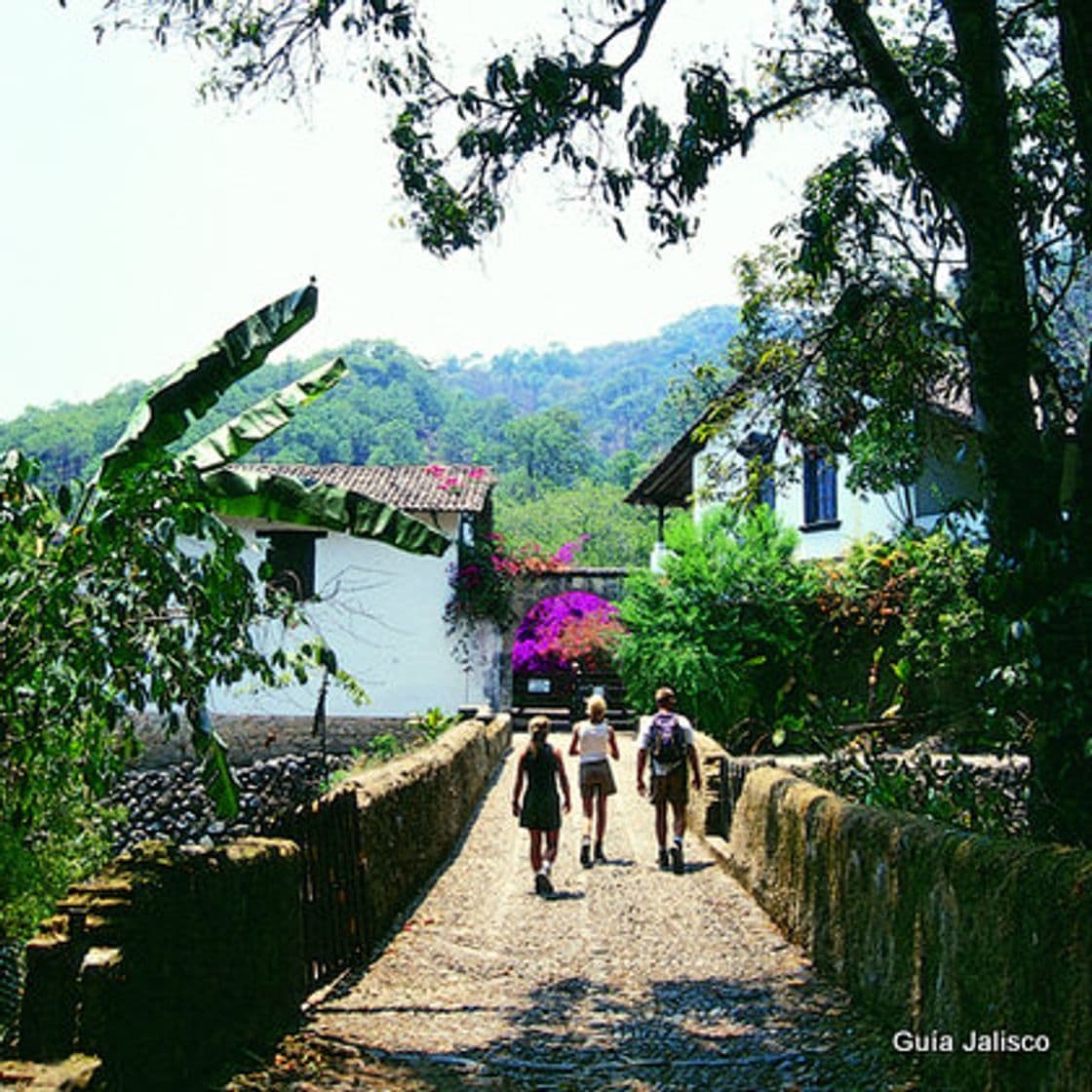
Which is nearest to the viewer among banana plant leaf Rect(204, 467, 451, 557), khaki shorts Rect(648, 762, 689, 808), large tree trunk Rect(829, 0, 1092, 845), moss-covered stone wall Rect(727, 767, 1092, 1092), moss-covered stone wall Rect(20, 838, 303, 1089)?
moss-covered stone wall Rect(727, 767, 1092, 1092)

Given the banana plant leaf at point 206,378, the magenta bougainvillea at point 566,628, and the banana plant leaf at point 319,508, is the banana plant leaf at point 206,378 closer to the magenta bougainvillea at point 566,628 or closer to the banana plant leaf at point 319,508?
the banana plant leaf at point 319,508

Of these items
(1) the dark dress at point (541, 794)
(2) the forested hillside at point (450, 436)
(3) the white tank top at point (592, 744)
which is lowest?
(1) the dark dress at point (541, 794)

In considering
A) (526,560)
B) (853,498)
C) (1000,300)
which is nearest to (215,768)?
(1000,300)

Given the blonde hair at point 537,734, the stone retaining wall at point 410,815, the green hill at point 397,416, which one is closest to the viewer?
the stone retaining wall at point 410,815

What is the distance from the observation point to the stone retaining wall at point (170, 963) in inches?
166

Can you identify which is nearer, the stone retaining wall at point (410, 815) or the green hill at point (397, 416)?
the stone retaining wall at point (410, 815)

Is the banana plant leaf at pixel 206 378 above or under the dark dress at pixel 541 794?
above

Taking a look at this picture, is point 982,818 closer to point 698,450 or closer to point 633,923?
point 633,923

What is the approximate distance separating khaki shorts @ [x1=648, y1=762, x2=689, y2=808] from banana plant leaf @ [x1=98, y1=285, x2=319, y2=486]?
5559 millimetres

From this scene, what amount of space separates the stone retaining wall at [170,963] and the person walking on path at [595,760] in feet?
16.9

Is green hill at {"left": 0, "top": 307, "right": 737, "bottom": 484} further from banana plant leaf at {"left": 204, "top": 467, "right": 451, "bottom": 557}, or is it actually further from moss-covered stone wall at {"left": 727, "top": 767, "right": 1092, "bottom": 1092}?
moss-covered stone wall at {"left": 727, "top": 767, "right": 1092, "bottom": 1092}

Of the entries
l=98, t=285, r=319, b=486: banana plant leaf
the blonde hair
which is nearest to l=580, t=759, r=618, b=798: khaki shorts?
the blonde hair

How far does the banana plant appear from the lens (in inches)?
296

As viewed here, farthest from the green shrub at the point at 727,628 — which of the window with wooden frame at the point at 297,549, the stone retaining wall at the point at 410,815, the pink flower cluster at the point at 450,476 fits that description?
the window with wooden frame at the point at 297,549
